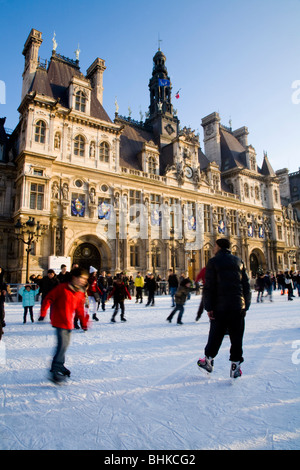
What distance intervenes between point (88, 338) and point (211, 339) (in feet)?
12.6

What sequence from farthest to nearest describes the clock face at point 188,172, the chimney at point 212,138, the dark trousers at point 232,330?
the chimney at point 212,138, the clock face at point 188,172, the dark trousers at point 232,330

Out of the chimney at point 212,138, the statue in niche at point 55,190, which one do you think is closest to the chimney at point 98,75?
the statue in niche at point 55,190

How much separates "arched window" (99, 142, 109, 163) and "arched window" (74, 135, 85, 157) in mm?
1665

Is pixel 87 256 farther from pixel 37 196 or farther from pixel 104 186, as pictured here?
pixel 104 186

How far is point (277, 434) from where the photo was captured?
255cm

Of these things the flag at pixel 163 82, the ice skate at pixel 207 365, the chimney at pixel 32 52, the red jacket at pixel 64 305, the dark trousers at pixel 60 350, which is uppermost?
the flag at pixel 163 82

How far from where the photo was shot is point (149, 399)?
3328 millimetres

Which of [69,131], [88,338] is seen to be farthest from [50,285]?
[69,131]

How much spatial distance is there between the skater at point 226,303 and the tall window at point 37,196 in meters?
18.8

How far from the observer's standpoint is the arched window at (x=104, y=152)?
2488 cm

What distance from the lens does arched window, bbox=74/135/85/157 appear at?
23469 mm

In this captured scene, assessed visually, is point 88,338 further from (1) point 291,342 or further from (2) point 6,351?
(1) point 291,342

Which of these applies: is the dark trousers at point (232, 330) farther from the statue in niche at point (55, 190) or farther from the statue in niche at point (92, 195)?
the statue in niche at point (92, 195)

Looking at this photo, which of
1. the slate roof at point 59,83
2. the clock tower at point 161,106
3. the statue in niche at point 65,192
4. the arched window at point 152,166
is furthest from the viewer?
the clock tower at point 161,106
